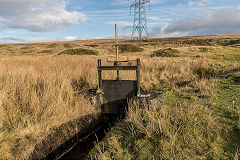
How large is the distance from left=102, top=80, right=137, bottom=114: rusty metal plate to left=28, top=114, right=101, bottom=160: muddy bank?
38.8 inches

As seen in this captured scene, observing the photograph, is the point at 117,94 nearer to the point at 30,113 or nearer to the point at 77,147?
Result: the point at 77,147

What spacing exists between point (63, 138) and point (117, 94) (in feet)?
8.30

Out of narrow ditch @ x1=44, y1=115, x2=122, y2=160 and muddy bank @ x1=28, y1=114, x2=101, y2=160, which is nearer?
muddy bank @ x1=28, y1=114, x2=101, y2=160

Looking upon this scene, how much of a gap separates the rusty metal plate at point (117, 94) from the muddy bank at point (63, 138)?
986mm

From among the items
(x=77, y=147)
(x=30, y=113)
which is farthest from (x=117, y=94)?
(x=30, y=113)

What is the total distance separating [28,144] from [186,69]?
10.3 m

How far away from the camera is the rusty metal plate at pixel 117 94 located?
6016 mm

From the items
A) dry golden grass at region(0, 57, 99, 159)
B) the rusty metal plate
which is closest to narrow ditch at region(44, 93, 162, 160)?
dry golden grass at region(0, 57, 99, 159)

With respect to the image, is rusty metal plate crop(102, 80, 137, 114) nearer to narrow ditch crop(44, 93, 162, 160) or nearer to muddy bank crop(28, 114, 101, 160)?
muddy bank crop(28, 114, 101, 160)

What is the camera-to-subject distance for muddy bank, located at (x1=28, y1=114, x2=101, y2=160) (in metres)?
3.56

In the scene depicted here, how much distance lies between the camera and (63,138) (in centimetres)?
413

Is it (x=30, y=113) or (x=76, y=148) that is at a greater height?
(x=30, y=113)

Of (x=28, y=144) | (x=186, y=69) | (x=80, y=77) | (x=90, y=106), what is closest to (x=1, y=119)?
(x=28, y=144)

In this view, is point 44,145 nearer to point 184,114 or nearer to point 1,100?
point 1,100
